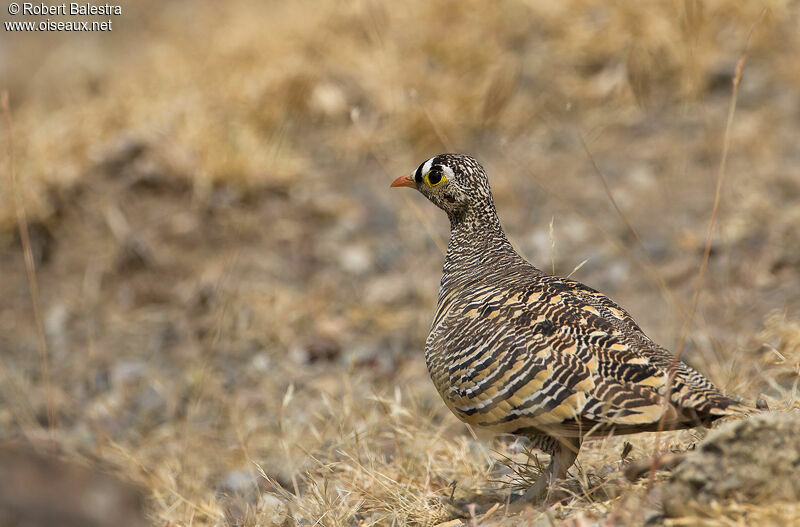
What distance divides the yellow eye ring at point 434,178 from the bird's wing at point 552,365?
70cm

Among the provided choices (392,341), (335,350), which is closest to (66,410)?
(335,350)

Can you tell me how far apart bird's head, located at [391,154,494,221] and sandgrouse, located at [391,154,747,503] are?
16.2 inches

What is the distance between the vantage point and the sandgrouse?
102 inches

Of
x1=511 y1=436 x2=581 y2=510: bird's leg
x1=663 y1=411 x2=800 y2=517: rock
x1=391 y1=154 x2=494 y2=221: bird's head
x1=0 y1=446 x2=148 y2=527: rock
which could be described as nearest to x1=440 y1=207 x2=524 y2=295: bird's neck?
x1=391 y1=154 x2=494 y2=221: bird's head

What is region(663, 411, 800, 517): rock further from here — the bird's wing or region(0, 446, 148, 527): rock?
region(0, 446, 148, 527): rock

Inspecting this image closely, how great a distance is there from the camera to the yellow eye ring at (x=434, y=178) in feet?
12.1

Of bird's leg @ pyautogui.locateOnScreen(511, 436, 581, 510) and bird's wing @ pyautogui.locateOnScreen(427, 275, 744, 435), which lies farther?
bird's leg @ pyautogui.locateOnScreen(511, 436, 581, 510)

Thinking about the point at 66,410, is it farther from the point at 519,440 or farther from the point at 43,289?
the point at 519,440

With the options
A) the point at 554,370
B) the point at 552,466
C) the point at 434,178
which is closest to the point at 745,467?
the point at 554,370

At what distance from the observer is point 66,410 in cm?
561

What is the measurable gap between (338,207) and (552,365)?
14.3ft

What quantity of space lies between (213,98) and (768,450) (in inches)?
244

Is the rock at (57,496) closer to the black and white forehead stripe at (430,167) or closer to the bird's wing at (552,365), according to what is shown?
the bird's wing at (552,365)

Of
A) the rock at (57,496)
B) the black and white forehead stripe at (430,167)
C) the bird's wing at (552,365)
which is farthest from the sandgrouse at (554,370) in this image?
the rock at (57,496)
